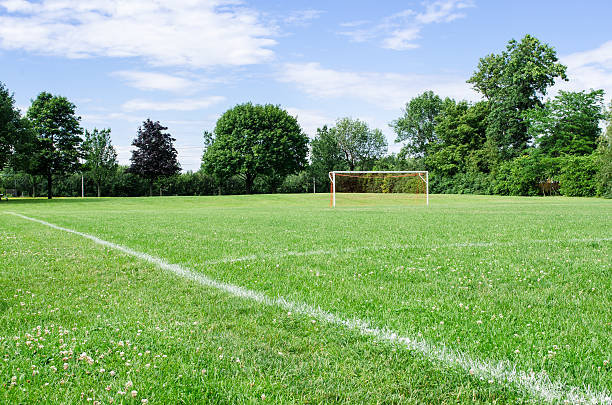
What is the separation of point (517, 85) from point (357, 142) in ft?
114

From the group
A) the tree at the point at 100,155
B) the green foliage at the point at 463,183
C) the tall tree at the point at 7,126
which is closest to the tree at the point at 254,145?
the tree at the point at 100,155

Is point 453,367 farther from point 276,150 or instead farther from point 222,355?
point 276,150

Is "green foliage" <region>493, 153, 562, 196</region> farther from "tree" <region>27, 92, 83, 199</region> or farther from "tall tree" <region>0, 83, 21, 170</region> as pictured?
"tall tree" <region>0, 83, 21, 170</region>

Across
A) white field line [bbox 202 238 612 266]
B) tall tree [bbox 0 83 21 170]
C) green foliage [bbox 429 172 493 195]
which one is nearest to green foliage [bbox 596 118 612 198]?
green foliage [bbox 429 172 493 195]

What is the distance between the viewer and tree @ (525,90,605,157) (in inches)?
1736

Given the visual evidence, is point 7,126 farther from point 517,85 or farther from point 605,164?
point 517,85

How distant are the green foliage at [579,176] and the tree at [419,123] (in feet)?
92.6

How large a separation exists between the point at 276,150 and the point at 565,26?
1448 inches

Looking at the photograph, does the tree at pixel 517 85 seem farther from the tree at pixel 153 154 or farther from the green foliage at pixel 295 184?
the tree at pixel 153 154

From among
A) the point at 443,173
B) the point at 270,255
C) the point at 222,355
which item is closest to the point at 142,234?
the point at 270,255

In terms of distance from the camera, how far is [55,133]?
4325cm

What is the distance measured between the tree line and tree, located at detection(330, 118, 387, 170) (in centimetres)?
882

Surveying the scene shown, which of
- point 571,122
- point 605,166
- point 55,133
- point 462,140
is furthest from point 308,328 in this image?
point 462,140

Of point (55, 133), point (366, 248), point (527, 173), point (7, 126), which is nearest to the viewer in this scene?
point (366, 248)
